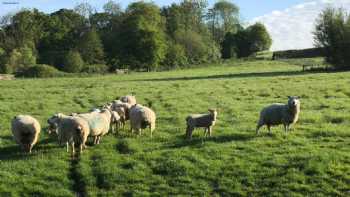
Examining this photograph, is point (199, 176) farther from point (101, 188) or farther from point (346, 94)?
point (346, 94)

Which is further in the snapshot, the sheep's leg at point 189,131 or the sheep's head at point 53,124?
the sheep's head at point 53,124

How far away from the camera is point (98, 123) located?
23875mm

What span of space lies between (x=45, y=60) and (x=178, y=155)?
305ft

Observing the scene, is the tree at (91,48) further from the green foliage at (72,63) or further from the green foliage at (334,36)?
the green foliage at (334,36)

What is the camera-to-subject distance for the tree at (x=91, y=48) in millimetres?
111438

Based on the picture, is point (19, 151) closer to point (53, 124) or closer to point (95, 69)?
point (53, 124)

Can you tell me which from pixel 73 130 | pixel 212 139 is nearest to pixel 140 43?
pixel 212 139

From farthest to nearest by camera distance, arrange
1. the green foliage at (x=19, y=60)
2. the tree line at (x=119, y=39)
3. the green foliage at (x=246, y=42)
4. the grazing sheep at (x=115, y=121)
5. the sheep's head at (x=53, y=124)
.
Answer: the green foliage at (x=246, y=42)
the tree line at (x=119, y=39)
the green foliage at (x=19, y=60)
the grazing sheep at (x=115, y=121)
the sheep's head at (x=53, y=124)

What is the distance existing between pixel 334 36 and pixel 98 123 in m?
63.8

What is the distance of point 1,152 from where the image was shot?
23328mm

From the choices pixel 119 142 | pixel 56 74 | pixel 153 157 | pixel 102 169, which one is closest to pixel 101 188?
pixel 102 169

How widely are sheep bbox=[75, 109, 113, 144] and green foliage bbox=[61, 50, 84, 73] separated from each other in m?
77.4

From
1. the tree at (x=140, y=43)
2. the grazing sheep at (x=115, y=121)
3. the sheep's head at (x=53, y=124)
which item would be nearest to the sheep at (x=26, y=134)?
the sheep's head at (x=53, y=124)

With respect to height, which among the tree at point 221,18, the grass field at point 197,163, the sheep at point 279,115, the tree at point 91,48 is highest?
the tree at point 221,18
